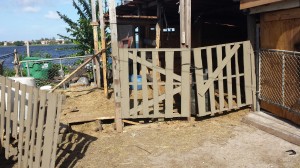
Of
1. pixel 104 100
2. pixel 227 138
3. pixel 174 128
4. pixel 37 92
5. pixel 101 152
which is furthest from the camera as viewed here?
pixel 104 100

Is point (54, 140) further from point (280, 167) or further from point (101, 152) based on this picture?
point (280, 167)

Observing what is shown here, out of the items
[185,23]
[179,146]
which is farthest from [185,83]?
[179,146]

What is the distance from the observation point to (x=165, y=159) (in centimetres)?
560

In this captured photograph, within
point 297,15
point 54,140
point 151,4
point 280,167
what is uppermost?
point 151,4

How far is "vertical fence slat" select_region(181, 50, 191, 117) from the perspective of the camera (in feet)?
23.8

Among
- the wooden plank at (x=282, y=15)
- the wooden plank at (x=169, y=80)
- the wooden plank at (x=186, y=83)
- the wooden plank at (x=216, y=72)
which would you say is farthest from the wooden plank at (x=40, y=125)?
the wooden plank at (x=282, y=15)

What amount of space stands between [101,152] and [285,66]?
4.42 metres

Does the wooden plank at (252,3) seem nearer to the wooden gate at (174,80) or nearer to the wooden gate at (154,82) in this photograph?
the wooden gate at (174,80)

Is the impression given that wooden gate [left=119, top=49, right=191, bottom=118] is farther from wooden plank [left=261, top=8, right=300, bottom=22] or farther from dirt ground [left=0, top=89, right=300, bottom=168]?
wooden plank [left=261, top=8, right=300, bottom=22]

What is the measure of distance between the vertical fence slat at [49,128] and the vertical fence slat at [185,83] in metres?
3.79

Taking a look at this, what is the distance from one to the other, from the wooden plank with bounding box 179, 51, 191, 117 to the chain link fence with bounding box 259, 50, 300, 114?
1.94 m

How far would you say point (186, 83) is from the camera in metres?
7.33

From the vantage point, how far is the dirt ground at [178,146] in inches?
213

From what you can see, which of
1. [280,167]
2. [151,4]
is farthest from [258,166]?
[151,4]
